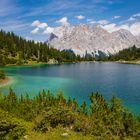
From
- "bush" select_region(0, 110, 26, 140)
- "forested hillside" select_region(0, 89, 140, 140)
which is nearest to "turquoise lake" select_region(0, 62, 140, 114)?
"forested hillside" select_region(0, 89, 140, 140)

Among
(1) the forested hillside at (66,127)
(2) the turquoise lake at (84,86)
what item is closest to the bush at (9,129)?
(1) the forested hillside at (66,127)

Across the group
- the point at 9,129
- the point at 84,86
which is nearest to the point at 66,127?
the point at 9,129

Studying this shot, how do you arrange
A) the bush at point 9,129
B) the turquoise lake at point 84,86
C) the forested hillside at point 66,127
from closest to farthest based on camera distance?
the bush at point 9,129 < the forested hillside at point 66,127 < the turquoise lake at point 84,86

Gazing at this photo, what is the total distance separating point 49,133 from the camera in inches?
1128

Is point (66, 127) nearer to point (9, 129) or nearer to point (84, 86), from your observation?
point (9, 129)

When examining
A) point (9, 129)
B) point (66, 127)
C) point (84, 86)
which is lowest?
point (84, 86)

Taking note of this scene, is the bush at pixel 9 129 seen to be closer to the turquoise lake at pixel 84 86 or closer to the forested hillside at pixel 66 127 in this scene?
the forested hillside at pixel 66 127

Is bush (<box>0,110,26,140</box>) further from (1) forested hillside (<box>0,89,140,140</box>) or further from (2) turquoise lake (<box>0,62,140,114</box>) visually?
(2) turquoise lake (<box>0,62,140,114</box>)

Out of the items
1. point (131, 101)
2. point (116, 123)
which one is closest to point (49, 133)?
point (116, 123)

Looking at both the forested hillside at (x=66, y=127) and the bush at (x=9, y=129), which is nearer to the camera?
the bush at (x=9, y=129)

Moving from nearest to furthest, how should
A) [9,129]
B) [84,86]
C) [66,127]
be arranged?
[9,129]
[66,127]
[84,86]

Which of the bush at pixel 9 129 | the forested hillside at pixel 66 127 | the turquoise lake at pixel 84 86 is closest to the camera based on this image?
the bush at pixel 9 129

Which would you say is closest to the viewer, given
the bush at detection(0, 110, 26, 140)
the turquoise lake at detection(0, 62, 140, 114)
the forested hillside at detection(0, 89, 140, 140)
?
the bush at detection(0, 110, 26, 140)

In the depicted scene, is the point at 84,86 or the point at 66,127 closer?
the point at 66,127
